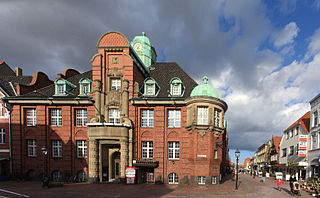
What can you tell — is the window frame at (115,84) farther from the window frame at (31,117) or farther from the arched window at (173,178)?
the arched window at (173,178)

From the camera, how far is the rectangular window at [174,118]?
900 inches

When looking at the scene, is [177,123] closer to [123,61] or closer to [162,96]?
[162,96]

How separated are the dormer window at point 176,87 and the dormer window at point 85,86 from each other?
10781 millimetres

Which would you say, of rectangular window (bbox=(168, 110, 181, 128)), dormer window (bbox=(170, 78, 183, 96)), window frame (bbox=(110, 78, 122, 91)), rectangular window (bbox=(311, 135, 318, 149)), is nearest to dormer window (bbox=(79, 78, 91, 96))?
window frame (bbox=(110, 78, 122, 91))

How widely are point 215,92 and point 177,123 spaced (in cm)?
601

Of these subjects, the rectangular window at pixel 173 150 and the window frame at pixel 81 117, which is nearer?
the rectangular window at pixel 173 150

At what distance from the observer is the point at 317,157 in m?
26.7

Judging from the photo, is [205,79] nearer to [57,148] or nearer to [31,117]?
[57,148]

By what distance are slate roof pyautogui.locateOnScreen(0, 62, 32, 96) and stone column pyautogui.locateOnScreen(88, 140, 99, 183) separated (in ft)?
45.9

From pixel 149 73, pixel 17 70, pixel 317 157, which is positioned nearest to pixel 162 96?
pixel 149 73

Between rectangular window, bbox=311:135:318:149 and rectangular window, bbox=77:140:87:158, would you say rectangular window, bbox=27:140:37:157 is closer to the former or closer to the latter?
rectangular window, bbox=77:140:87:158

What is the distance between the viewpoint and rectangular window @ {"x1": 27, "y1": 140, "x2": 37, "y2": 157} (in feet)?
77.3

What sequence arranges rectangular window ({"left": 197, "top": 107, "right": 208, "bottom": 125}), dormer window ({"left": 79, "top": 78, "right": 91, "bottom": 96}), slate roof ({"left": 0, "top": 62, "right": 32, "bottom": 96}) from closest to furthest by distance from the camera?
rectangular window ({"left": 197, "top": 107, "right": 208, "bottom": 125}), dormer window ({"left": 79, "top": 78, "right": 91, "bottom": 96}), slate roof ({"left": 0, "top": 62, "right": 32, "bottom": 96})

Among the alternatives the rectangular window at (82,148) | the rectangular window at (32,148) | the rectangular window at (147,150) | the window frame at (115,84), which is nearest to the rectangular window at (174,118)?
the rectangular window at (147,150)
